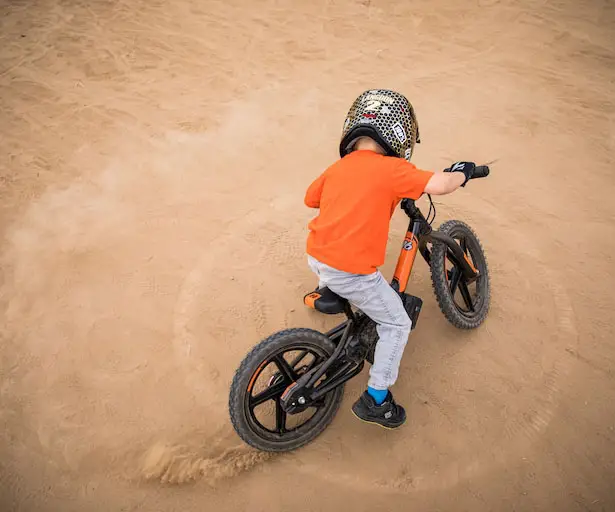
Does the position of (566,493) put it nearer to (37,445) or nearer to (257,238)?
(257,238)

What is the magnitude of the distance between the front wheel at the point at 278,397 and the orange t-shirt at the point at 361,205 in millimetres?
552

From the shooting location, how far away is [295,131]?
5.48 meters

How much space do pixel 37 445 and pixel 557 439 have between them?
145 inches

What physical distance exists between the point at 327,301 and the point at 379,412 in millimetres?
857

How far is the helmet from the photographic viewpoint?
274 cm

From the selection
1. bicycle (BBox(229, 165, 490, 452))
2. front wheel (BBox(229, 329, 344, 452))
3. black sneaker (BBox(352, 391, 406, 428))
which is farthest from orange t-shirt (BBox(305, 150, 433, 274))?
black sneaker (BBox(352, 391, 406, 428))

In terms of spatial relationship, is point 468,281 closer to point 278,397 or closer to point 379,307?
point 379,307

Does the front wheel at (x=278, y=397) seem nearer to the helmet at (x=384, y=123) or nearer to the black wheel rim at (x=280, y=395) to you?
the black wheel rim at (x=280, y=395)

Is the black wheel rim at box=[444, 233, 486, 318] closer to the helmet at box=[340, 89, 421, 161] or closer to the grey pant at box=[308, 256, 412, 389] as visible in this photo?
the grey pant at box=[308, 256, 412, 389]

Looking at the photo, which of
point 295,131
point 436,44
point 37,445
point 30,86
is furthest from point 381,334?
point 30,86

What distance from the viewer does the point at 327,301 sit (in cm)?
286

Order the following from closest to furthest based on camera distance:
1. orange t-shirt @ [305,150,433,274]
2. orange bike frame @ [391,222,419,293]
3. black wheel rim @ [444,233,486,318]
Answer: orange t-shirt @ [305,150,433,274] < orange bike frame @ [391,222,419,293] < black wheel rim @ [444,233,486,318]

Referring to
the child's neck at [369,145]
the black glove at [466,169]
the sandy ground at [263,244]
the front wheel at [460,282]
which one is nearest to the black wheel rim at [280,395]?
the sandy ground at [263,244]

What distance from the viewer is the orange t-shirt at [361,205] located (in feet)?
8.58
